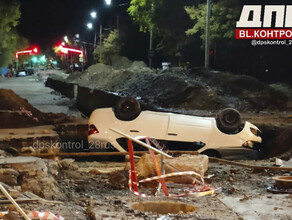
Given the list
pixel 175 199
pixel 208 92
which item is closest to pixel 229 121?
pixel 175 199

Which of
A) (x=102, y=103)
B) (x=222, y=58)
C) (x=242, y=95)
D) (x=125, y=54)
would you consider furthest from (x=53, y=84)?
(x=242, y=95)

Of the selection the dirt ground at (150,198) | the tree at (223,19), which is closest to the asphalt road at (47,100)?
the tree at (223,19)

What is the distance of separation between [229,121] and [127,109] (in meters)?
2.51

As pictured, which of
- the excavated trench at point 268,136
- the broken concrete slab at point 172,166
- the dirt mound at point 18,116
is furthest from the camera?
the dirt mound at point 18,116

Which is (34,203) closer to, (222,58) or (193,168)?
(193,168)

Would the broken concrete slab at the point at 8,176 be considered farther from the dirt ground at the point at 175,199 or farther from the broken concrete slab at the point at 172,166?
the broken concrete slab at the point at 172,166

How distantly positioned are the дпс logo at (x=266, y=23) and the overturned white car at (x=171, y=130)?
17.4 metres

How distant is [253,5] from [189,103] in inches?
329

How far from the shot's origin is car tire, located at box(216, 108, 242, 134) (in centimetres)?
1143

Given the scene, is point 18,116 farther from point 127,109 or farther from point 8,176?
point 8,176

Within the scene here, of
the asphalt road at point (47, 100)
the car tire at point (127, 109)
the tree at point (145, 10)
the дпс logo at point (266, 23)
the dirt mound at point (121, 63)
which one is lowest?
the asphalt road at point (47, 100)

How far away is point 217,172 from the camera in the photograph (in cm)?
920

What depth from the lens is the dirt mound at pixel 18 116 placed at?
16531 mm

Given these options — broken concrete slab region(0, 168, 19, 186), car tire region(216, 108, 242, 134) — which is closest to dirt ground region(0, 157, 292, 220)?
broken concrete slab region(0, 168, 19, 186)
